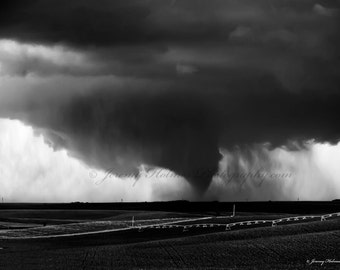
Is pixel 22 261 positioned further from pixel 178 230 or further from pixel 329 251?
pixel 178 230

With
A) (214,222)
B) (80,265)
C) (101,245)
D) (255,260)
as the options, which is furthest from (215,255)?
(214,222)

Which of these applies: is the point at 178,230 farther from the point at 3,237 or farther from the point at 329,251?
the point at 329,251

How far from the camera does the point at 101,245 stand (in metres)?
86.1

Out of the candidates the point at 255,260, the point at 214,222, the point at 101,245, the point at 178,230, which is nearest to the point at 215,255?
the point at 255,260

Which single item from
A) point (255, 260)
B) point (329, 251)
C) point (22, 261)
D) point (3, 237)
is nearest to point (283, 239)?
point (329, 251)

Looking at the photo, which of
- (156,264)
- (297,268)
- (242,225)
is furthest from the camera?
(242,225)

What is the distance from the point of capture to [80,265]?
61688mm

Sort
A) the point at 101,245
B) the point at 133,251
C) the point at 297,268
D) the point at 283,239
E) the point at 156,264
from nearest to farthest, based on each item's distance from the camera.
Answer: the point at 297,268, the point at 156,264, the point at 133,251, the point at 283,239, the point at 101,245

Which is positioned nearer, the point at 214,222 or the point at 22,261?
the point at 22,261

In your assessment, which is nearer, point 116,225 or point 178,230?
point 178,230

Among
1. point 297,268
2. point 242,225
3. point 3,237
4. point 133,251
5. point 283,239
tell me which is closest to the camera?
point 297,268

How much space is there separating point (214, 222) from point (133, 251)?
49395 millimetres

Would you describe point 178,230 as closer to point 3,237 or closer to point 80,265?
point 3,237

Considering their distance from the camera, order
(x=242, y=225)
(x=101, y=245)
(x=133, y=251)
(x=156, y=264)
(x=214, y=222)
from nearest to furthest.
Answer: (x=156, y=264)
(x=133, y=251)
(x=101, y=245)
(x=242, y=225)
(x=214, y=222)
